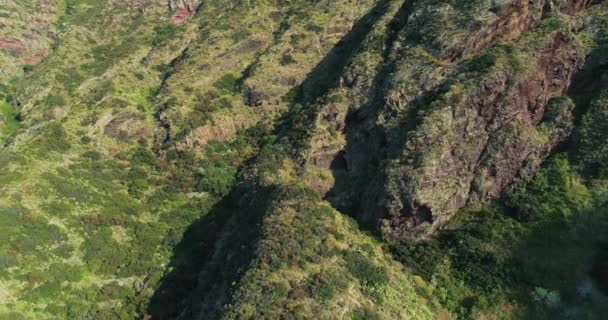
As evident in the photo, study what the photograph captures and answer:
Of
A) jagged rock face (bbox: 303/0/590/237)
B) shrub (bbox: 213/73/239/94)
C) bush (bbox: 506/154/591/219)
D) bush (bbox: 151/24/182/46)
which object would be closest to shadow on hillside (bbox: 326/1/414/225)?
jagged rock face (bbox: 303/0/590/237)

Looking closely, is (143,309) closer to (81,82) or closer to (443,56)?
(443,56)

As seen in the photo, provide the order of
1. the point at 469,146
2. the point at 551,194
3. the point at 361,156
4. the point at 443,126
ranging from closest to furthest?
1. the point at 551,194
2. the point at 443,126
3. the point at 469,146
4. the point at 361,156

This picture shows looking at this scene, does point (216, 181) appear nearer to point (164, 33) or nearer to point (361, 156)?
point (361, 156)

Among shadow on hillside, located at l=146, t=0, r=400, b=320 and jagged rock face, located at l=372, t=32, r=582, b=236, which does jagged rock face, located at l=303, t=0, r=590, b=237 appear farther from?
shadow on hillside, located at l=146, t=0, r=400, b=320

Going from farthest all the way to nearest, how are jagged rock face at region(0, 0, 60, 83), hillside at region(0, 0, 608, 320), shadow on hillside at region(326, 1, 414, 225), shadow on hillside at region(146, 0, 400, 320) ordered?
jagged rock face at region(0, 0, 60, 83) → shadow on hillside at region(326, 1, 414, 225) → shadow on hillside at region(146, 0, 400, 320) → hillside at region(0, 0, 608, 320)

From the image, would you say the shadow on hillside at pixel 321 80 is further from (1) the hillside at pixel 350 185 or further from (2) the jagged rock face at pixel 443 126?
(2) the jagged rock face at pixel 443 126

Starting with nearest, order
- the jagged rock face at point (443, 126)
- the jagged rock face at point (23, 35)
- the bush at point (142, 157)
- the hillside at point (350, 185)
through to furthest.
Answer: the hillside at point (350, 185)
the jagged rock face at point (443, 126)
the bush at point (142, 157)
the jagged rock face at point (23, 35)

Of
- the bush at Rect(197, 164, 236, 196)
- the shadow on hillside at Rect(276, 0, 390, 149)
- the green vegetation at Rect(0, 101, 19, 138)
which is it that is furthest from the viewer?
the green vegetation at Rect(0, 101, 19, 138)

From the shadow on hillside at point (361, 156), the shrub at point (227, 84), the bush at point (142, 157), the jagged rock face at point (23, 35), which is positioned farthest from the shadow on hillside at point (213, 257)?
the jagged rock face at point (23, 35)

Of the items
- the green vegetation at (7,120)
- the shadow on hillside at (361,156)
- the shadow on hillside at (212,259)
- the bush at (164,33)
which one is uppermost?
the bush at (164,33)

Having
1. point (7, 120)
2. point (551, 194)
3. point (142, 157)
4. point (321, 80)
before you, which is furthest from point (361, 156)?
point (7, 120)
